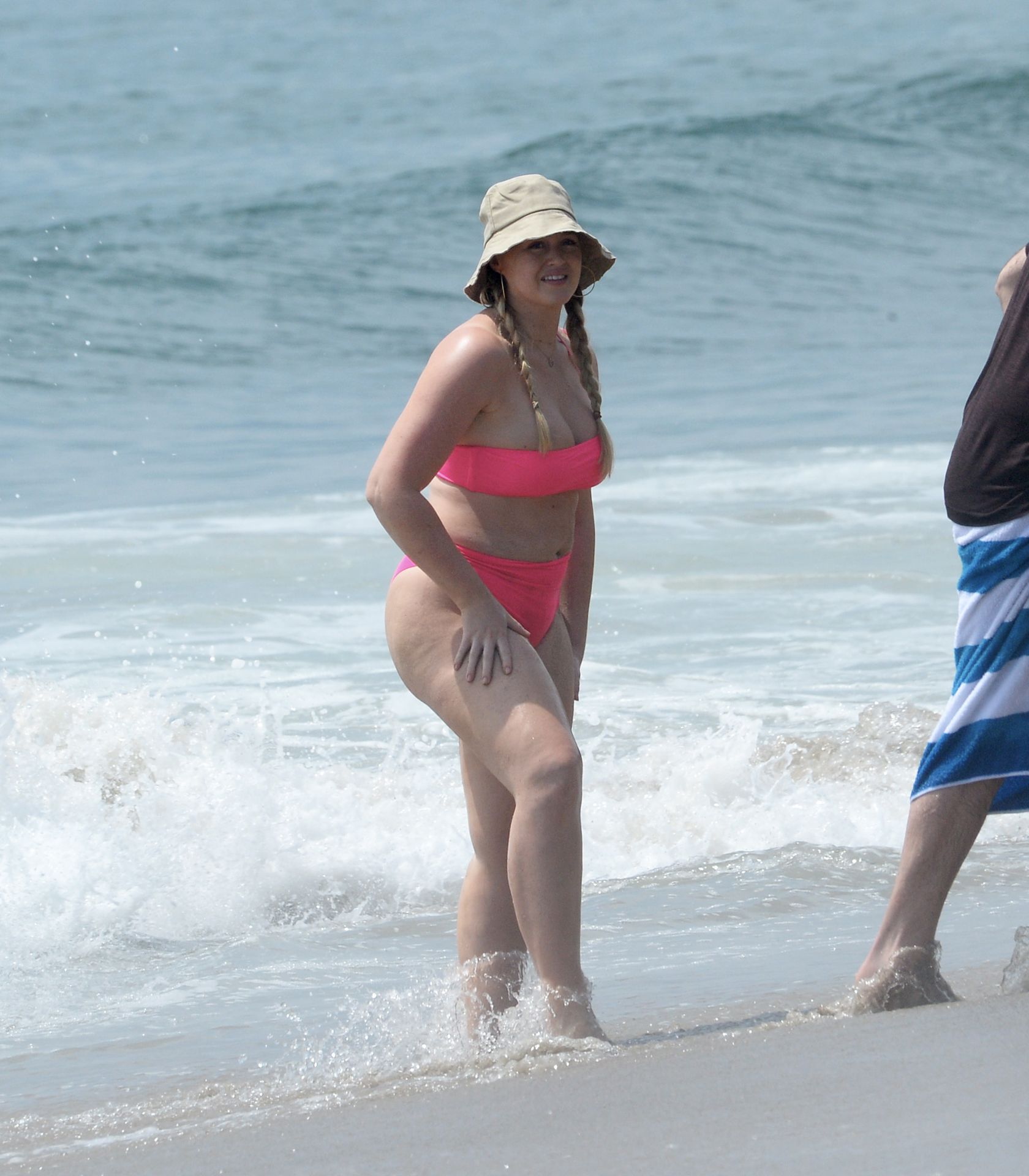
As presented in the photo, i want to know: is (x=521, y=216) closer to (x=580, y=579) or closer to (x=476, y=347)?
(x=476, y=347)

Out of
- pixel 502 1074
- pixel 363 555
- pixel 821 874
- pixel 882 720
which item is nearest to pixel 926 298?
pixel 363 555

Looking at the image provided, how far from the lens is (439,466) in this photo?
3.20 metres

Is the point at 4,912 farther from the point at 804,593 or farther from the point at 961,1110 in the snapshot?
the point at 804,593

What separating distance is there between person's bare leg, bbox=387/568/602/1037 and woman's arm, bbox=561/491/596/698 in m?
0.39

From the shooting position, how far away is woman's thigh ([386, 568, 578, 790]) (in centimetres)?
312

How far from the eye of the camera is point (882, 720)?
645 cm

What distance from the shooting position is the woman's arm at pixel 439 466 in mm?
3148

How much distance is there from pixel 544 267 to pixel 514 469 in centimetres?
40

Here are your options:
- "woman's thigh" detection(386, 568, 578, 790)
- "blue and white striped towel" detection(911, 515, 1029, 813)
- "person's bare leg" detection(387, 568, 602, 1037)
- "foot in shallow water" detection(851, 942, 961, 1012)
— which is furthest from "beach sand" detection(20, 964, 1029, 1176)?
"woman's thigh" detection(386, 568, 578, 790)

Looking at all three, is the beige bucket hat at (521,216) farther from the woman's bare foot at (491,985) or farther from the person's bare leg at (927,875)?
the woman's bare foot at (491,985)

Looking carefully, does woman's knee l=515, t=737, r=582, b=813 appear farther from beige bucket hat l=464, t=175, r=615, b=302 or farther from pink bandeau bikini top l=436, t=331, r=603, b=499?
beige bucket hat l=464, t=175, r=615, b=302

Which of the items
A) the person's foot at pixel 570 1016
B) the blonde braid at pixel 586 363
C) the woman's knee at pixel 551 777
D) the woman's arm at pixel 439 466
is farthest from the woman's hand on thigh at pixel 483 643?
the person's foot at pixel 570 1016

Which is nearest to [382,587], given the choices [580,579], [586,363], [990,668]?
[580,579]

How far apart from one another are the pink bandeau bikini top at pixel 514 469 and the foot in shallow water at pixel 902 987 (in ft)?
3.53
